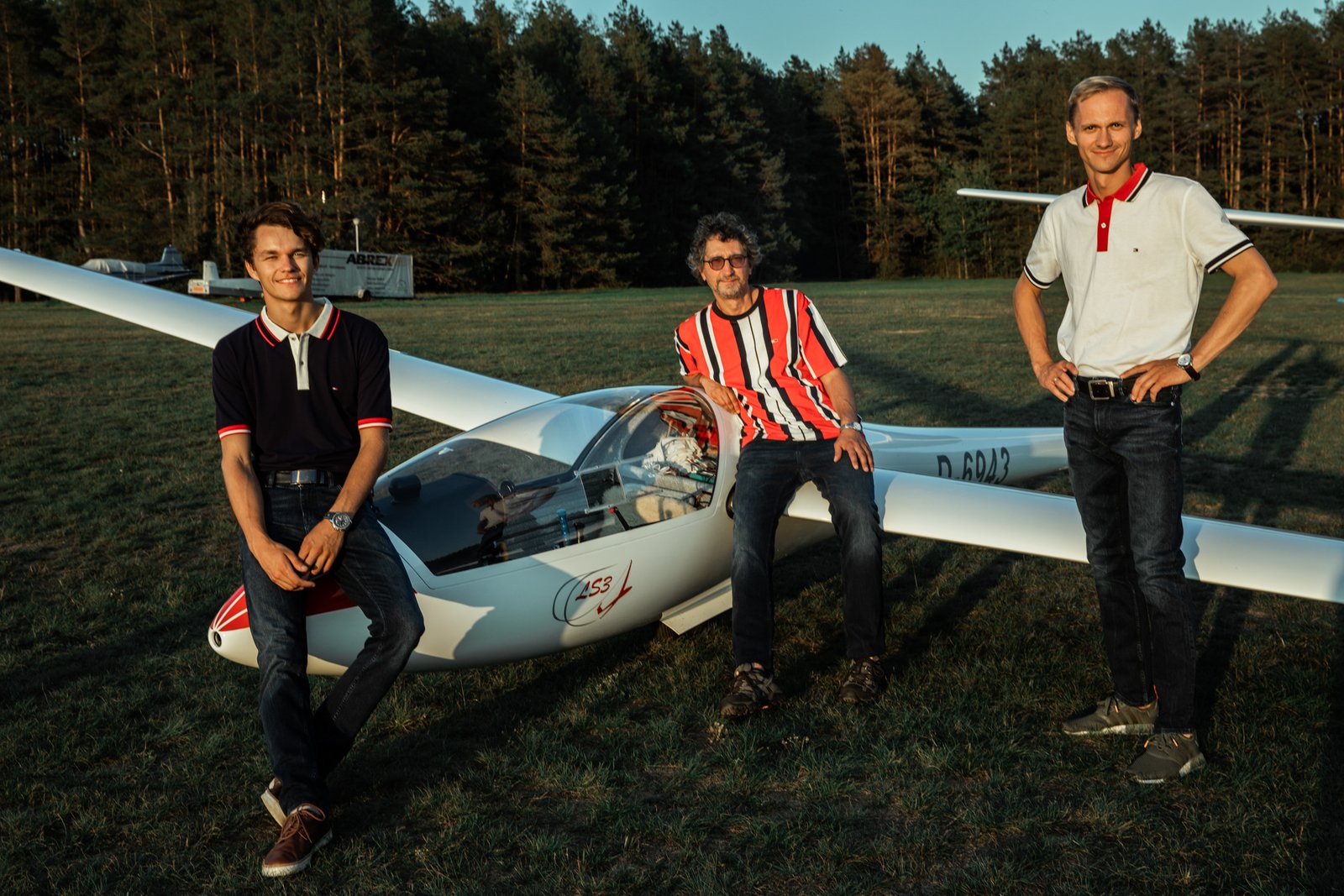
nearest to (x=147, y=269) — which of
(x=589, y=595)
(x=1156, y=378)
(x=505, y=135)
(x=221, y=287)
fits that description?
(x=221, y=287)

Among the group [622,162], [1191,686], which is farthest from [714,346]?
[622,162]

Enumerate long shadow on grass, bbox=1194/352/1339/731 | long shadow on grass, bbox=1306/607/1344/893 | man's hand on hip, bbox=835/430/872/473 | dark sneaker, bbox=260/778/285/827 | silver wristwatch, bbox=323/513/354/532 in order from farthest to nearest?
1. long shadow on grass, bbox=1194/352/1339/731
2. man's hand on hip, bbox=835/430/872/473
3. silver wristwatch, bbox=323/513/354/532
4. dark sneaker, bbox=260/778/285/827
5. long shadow on grass, bbox=1306/607/1344/893

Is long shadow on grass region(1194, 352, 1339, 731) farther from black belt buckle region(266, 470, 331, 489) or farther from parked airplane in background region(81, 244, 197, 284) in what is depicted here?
parked airplane in background region(81, 244, 197, 284)

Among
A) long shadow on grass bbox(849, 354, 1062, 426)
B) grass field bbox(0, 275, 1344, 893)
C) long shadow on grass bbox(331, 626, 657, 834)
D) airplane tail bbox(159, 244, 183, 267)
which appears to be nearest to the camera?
grass field bbox(0, 275, 1344, 893)

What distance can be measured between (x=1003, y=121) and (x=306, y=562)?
275 feet

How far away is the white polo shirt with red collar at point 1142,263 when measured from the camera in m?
3.42

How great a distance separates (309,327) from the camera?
3562 mm

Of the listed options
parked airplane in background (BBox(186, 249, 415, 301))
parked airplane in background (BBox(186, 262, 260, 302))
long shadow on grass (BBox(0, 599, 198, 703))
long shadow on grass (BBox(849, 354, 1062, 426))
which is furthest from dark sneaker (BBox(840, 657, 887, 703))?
parked airplane in background (BBox(186, 249, 415, 301))

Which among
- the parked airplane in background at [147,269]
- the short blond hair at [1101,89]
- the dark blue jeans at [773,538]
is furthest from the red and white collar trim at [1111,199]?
the parked airplane in background at [147,269]

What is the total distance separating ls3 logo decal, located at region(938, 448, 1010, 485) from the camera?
654cm

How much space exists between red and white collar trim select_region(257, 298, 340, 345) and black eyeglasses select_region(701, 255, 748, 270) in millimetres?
1797

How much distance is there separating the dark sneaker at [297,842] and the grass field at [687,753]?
0.05m

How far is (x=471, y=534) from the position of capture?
→ 409 centimetres

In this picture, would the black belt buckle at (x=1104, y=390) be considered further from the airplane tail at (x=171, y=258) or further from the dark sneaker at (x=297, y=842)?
the airplane tail at (x=171, y=258)
